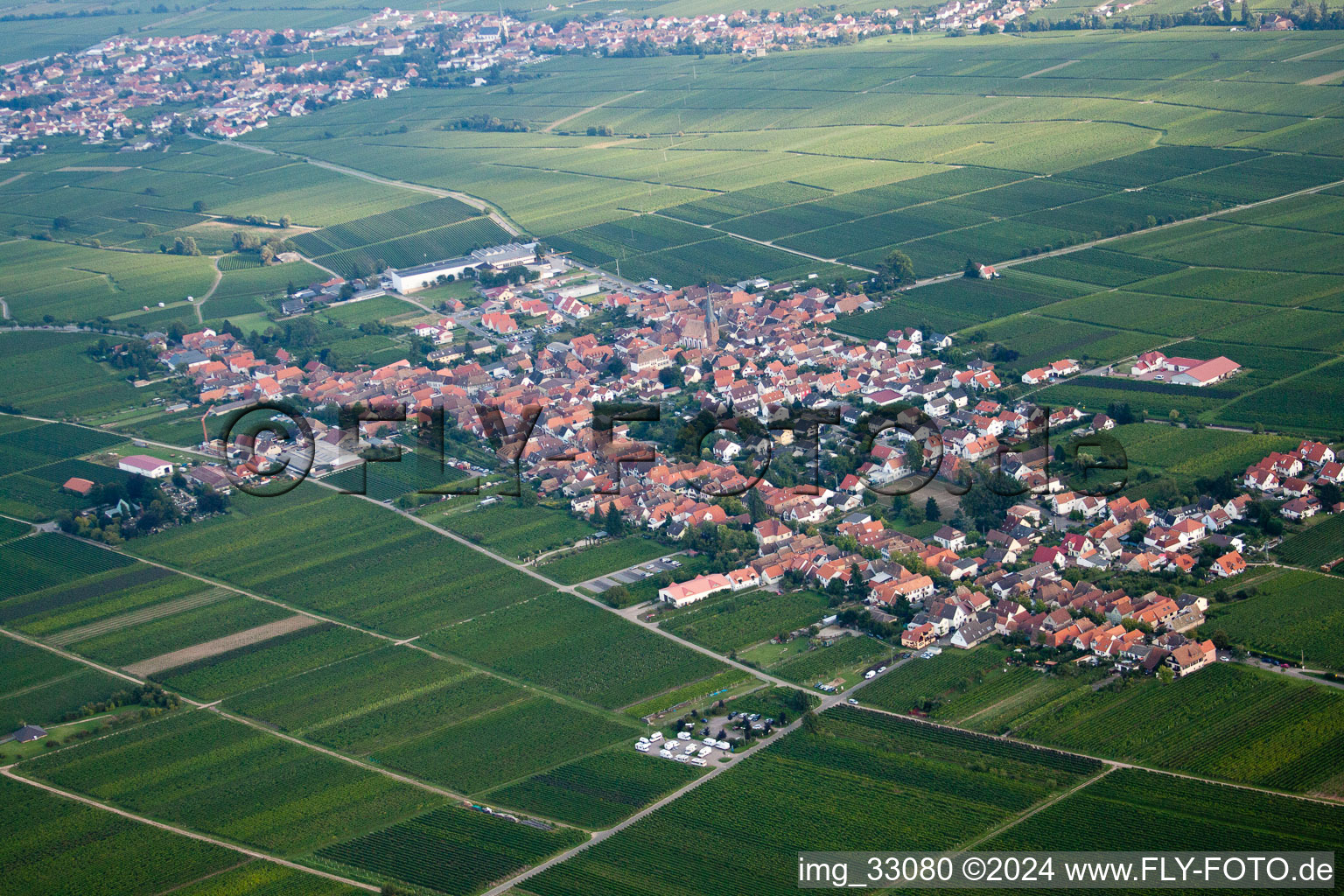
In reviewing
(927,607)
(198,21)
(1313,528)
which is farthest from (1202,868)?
(198,21)

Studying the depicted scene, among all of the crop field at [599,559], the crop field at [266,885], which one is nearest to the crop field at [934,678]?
the crop field at [599,559]

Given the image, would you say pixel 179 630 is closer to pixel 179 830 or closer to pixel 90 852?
pixel 179 830

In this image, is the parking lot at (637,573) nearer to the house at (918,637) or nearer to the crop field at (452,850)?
the house at (918,637)

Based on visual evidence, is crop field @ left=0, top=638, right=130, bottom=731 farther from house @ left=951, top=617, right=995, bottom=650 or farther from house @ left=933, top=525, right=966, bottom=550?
house @ left=933, top=525, right=966, bottom=550

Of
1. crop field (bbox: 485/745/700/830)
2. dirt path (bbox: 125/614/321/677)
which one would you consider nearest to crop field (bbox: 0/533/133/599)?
dirt path (bbox: 125/614/321/677)

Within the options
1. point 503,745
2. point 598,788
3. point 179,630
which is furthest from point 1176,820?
point 179,630

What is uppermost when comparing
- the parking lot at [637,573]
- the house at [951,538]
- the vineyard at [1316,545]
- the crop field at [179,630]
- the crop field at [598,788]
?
the vineyard at [1316,545]
